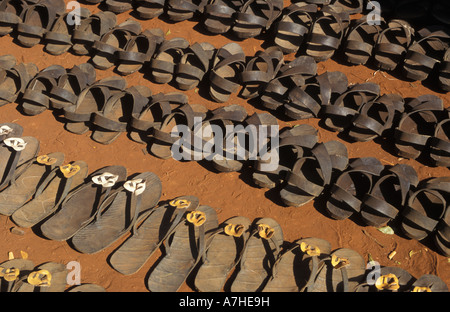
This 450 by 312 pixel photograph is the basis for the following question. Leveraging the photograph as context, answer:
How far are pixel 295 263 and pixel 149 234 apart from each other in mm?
1402

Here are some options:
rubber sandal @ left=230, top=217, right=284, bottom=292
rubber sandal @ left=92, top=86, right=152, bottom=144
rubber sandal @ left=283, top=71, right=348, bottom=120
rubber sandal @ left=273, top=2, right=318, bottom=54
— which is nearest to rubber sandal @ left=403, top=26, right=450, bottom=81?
rubber sandal @ left=283, top=71, right=348, bottom=120

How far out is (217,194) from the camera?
189 inches

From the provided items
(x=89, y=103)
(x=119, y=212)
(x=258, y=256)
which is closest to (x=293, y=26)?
(x=89, y=103)

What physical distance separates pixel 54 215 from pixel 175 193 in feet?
3.96

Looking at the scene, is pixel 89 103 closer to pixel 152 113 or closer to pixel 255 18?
pixel 152 113

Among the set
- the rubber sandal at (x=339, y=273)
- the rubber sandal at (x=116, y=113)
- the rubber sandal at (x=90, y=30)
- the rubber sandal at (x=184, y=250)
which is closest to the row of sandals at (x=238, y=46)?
the rubber sandal at (x=90, y=30)

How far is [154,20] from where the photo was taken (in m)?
6.46

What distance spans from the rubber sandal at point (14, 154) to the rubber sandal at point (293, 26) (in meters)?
3.15

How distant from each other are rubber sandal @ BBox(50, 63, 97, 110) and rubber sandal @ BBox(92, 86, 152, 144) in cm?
42

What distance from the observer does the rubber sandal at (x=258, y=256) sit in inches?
163

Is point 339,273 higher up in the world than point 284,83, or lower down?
lower down

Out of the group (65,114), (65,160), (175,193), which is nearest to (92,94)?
(65,114)

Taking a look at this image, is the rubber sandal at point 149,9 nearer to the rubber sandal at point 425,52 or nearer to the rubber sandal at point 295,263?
the rubber sandal at point 425,52

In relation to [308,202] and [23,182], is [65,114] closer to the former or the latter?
[23,182]
